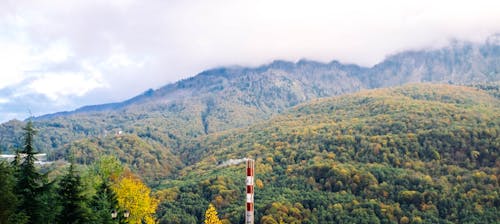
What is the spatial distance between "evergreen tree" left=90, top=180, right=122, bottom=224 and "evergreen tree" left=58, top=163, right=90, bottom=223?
1742mm

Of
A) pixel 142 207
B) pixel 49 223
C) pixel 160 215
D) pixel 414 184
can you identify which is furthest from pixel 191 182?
pixel 49 223

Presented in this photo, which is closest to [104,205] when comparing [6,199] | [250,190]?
[6,199]

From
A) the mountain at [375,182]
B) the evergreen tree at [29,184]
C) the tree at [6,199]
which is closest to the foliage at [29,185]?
the evergreen tree at [29,184]

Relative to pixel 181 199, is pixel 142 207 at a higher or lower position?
higher

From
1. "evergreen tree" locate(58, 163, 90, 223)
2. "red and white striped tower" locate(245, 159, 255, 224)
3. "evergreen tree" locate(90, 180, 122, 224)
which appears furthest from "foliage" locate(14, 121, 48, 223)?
"red and white striped tower" locate(245, 159, 255, 224)

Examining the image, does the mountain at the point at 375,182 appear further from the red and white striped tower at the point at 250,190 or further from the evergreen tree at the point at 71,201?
the red and white striped tower at the point at 250,190

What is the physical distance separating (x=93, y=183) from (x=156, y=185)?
481ft

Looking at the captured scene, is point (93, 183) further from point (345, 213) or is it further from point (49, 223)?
point (345, 213)

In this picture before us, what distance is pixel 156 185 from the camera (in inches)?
7402

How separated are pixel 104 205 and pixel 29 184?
988 centimetres

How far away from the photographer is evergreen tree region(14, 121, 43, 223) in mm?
30234

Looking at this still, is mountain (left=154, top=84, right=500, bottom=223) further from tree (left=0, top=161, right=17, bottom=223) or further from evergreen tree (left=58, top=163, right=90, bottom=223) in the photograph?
tree (left=0, top=161, right=17, bottom=223)

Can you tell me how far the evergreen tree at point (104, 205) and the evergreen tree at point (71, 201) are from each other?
174 cm

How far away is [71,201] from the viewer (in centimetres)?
3247
